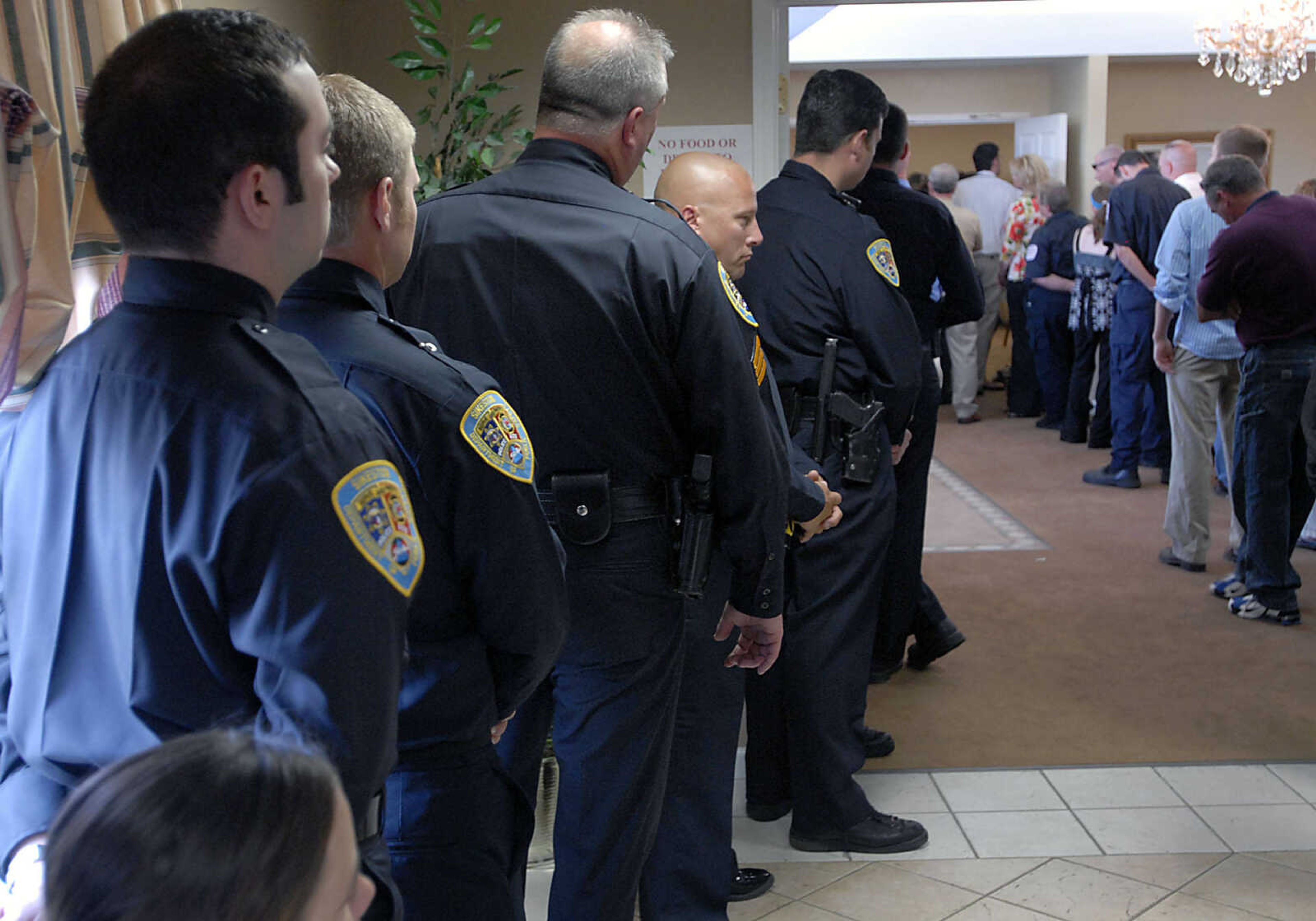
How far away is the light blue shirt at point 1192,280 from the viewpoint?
4.82 meters

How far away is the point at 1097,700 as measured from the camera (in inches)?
144

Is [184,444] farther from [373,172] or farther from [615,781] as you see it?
[615,781]

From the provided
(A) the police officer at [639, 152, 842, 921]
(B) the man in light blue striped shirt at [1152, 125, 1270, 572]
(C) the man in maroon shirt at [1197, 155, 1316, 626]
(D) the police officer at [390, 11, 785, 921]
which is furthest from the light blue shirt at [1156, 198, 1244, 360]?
(D) the police officer at [390, 11, 785, 921]

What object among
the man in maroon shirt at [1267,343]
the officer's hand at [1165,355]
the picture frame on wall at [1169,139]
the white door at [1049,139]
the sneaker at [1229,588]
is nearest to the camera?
the man in maroon shirt at [1267,343]

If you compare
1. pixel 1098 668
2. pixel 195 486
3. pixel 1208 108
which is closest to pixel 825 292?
pixel 1098 668

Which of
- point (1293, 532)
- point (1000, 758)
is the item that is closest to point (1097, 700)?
point (1000, 758)

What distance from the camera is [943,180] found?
25.8 feet

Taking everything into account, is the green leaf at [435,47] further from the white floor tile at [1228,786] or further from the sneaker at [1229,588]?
the sneaker at [1229,588]

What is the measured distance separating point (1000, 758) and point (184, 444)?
2747 millimetres

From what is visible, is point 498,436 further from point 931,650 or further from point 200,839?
point 931,650

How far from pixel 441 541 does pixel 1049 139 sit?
10.7m

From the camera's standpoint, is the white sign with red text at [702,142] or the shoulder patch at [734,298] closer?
the shoulder patch at [734,298]

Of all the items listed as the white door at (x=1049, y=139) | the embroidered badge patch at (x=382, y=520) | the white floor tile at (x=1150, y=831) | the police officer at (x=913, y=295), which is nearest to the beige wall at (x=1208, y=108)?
the white door at (x=1049, y=139)

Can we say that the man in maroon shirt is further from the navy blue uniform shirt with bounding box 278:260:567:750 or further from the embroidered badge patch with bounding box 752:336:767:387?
the navy blue uniform shirt with bounding box 278:260:567:750
